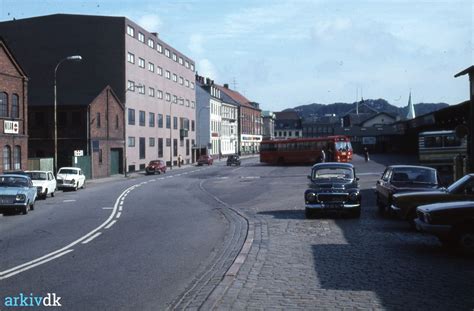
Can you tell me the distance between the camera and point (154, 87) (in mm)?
76438

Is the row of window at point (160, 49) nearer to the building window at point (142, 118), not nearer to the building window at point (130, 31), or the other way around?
the building window at point (130, 31)

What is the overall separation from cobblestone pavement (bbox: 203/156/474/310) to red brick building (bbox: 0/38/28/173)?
27.8 meters

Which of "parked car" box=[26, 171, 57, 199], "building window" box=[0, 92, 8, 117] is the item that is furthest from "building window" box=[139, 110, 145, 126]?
"parked car" box=[26, 171, 57, 199]

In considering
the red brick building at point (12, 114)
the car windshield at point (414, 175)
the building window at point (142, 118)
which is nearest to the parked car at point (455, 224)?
the car windshield at point (414, 175)

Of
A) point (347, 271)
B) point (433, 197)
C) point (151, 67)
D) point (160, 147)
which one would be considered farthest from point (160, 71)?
point (347, 271)

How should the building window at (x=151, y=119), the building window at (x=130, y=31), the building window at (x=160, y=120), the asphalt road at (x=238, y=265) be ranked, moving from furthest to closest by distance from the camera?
the building window at (x=160, y=120) < the building window at (x=151, y=119) < the building window at (x=130, y=31) < the asphalt road at (x=238, y=265)

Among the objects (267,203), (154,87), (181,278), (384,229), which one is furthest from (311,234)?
(154,87)

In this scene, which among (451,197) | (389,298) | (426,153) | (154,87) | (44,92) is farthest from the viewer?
(154,87)

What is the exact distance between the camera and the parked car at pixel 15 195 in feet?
73.9

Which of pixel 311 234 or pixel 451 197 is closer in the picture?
pixel 451 197

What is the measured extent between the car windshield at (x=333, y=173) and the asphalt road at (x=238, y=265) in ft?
4.93

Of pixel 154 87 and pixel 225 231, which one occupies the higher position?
pixel 154 87

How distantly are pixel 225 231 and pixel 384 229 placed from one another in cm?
425

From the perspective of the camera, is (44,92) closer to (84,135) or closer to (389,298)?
(84,135)
